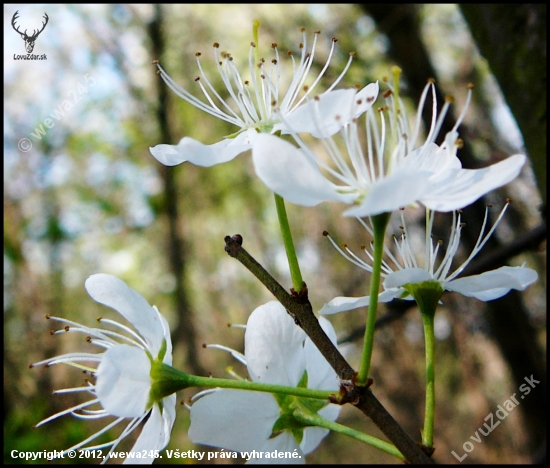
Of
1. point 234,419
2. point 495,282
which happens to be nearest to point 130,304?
point 234,419

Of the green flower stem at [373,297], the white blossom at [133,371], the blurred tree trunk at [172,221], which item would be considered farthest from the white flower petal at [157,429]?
the blurred tree trunk at [172,221]

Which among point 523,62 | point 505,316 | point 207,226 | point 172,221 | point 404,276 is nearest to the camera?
point 404,276

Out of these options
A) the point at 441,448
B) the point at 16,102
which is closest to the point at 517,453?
the point at 441,448

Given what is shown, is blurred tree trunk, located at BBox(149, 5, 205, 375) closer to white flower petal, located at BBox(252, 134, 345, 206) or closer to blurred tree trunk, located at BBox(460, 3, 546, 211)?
blurred tree trunk, located at BBox(460, 3, 546, 211)

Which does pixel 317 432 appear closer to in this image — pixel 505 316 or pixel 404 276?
pixel 404 276

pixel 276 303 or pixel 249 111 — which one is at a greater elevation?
pixel 249 111

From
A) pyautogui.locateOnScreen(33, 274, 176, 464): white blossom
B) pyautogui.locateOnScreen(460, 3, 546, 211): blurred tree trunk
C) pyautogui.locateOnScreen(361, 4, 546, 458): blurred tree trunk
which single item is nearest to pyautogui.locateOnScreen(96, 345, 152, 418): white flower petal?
pyautogui.locateOnScreen(33, 274, 176, 464): white blossom

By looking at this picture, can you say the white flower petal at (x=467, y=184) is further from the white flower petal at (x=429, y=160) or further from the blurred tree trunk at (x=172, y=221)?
the blurred tree trunk at (x=172, y=221)
